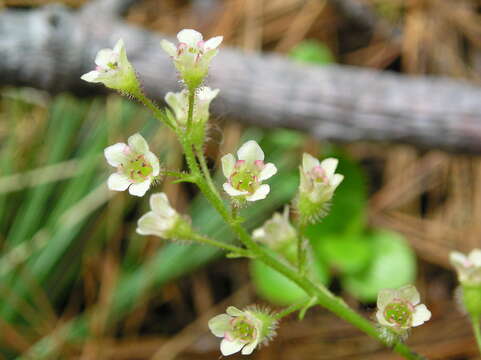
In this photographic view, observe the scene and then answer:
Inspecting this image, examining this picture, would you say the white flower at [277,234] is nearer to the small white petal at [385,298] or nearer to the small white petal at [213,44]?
the small white petal at [385,298]

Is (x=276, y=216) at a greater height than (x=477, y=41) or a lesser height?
Result: lesser

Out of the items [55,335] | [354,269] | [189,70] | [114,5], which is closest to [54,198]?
[55,335]

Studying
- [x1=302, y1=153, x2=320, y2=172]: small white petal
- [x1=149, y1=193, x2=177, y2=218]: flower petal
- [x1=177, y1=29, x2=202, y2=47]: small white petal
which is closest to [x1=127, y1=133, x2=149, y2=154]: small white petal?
[x1=149, y1=193, x2=177, y2=218]: flower petal

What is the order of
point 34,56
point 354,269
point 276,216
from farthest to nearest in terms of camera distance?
point 354,269 < point 34,56 < point 276,216

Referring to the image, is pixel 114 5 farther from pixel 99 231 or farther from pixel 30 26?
pixel 99 231

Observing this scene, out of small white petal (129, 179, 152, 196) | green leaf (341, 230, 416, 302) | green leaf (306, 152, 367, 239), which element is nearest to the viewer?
small white petal (129, 179, 152, 196)

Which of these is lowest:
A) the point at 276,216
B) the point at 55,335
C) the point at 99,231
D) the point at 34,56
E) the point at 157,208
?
the point at 55,335

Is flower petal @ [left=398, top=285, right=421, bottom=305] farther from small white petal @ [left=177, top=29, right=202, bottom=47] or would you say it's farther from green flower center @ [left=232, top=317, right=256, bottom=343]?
small white petal @ [left=177, top=29, right=202, bottom=47]

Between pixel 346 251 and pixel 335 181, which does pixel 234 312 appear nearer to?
pixel 335 181
